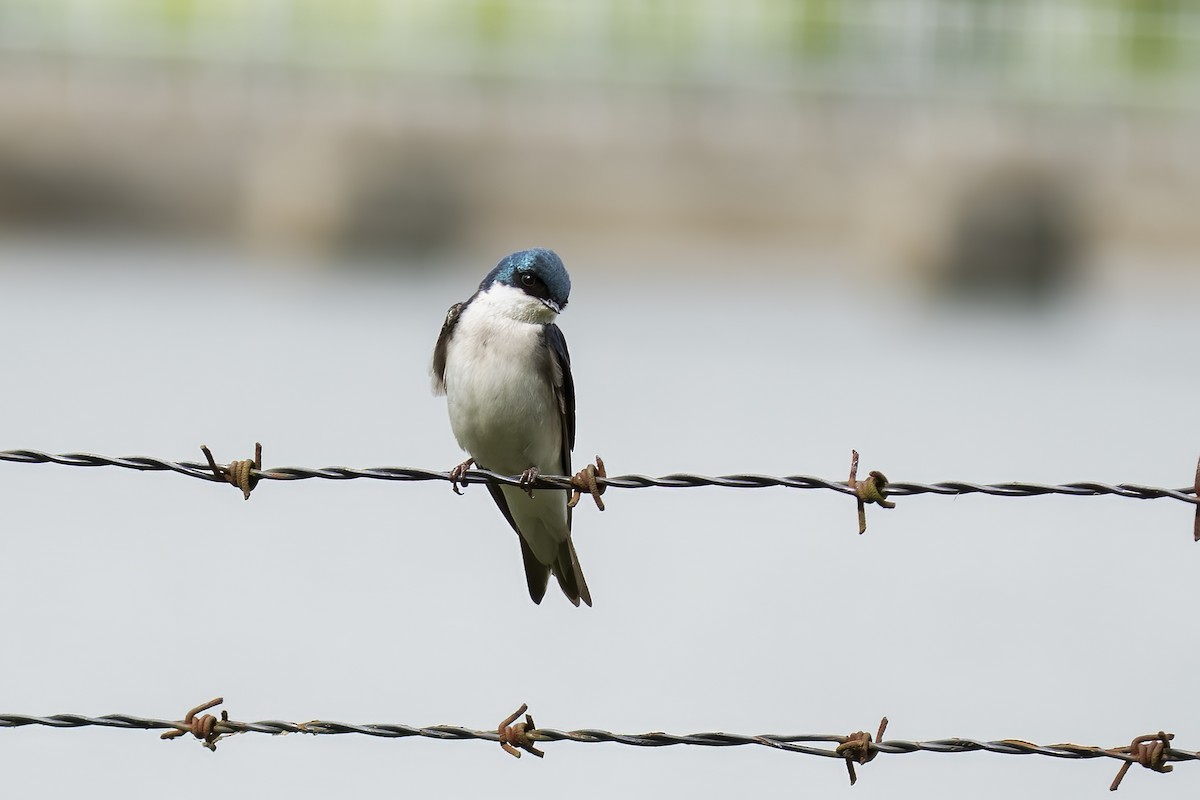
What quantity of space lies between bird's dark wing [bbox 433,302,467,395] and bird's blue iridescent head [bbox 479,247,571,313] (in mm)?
181

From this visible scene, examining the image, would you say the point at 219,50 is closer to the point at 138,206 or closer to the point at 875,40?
the point at 138,206

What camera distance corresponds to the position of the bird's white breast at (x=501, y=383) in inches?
190

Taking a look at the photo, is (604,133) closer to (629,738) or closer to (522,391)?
(522,391)

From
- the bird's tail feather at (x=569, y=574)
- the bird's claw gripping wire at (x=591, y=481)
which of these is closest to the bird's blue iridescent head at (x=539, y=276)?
the bird's tail feather at (x=569, y=574)

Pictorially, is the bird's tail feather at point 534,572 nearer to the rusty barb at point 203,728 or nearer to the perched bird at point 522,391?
the perched bird at point 522,391

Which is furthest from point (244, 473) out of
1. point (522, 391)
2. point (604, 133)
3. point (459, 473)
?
point (604, 133)

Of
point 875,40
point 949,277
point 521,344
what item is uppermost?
point 875,40

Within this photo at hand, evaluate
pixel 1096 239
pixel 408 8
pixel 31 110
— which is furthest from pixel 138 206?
pixel 1096 239

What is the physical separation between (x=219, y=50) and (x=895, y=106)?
7144 millimetres

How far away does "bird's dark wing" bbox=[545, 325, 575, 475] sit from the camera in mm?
4973

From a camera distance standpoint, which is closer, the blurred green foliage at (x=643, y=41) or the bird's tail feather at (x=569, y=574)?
the bird's tail feather at (x=569, y=574)

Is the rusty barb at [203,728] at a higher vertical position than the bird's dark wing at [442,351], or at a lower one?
lower

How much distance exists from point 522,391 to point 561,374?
0.20 m

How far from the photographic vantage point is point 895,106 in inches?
680
